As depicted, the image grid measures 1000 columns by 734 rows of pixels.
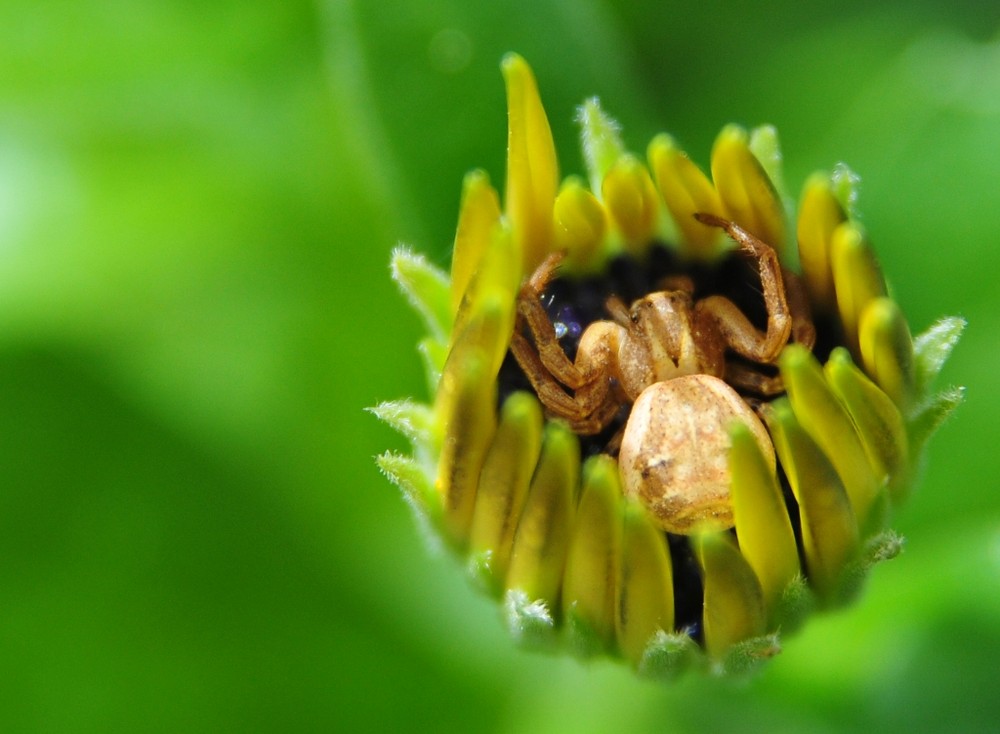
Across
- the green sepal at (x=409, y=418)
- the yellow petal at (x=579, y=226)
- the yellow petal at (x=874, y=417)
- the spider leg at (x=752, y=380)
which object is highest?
the yellow petal at (x=579, y=226)

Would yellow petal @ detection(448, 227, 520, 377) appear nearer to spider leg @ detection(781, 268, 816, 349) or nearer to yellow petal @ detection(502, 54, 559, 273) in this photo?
yellow petal @ detection(502, 54, 559, 273)

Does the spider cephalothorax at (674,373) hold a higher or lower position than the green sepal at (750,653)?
higher

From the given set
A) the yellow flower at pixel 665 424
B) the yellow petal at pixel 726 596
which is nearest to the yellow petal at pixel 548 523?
the yellow flower at pixel 665 424

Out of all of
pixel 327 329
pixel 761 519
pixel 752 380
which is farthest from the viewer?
pixel 327 329

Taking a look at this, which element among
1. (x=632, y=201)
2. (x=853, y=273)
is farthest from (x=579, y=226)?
(x=853, y=273)

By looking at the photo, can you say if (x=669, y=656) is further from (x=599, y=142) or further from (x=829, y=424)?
(x=599, y=142)

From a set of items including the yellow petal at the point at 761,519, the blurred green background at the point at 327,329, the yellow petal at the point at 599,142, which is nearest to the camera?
the yellow petal at the point at 761,519

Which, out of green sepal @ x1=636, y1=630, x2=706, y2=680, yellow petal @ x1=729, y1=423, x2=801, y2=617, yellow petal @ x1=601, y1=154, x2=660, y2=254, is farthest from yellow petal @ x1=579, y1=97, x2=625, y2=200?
green sepal @ x1=636, y1=630, x2=706, y2=680

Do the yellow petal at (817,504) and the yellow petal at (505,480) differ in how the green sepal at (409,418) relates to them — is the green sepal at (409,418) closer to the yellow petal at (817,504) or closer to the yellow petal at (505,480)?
the yellow petal at (505,480)
